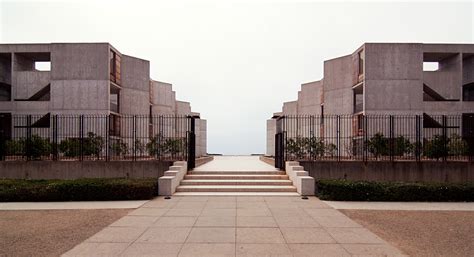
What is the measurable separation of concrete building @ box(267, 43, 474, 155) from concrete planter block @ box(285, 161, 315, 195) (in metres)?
16.7

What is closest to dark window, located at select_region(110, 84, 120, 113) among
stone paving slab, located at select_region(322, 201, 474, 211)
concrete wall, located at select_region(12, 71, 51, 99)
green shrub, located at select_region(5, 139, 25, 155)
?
concrete wall, located at select_region(12, 71, 51, 99)

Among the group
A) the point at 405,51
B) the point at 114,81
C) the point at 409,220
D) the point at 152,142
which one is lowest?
the point at 409,220

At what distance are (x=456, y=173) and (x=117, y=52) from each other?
2798 cm

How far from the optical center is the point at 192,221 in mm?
8992

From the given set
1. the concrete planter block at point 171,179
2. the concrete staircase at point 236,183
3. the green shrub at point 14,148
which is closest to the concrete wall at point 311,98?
the concrete staircase at point 236,183

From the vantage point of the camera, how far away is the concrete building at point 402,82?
2914 cm

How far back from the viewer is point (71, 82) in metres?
29.7

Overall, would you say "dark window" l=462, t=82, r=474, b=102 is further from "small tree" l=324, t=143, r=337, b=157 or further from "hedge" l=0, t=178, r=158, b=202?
"hedge" l=0, t=178, r=158, b=202

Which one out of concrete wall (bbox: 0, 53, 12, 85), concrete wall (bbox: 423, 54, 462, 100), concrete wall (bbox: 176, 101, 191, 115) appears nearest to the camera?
concrete wall (bbox: 423, 54, 462, 100)

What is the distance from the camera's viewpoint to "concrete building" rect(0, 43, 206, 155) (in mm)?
29672

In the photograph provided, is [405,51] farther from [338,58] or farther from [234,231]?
[234,231]

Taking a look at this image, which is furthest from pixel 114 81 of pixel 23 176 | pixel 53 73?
pixel 23 176

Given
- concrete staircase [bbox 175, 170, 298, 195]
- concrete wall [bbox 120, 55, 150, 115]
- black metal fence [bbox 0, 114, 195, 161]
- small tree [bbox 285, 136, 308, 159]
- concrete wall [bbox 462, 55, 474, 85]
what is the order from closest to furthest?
concrete staircase [bbox 175, 170, 298, 195], black metal fence [bbox 0, 114, 195, 161], small tree [bbox 285, 136, 308, 159], concrete wall [bbox 462, 55, 474, 85], concrete wall [bbox 120, 55, 150, 115]

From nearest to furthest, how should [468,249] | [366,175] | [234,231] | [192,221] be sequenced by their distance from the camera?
1. [468,249]
2. [234,231]
3. [192,221]
4. [366,175]
